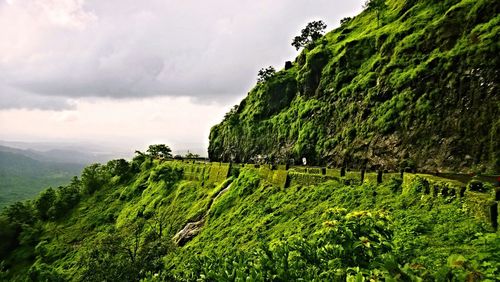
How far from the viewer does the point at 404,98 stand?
142 ft

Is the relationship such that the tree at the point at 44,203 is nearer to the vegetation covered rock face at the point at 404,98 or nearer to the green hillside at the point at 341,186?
the green hillside at the point at 341,186

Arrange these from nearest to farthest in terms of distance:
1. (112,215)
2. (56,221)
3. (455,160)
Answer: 1. (455,160)
2. (112,215)
3. (56,221)

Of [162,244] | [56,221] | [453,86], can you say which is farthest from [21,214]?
[453,86]

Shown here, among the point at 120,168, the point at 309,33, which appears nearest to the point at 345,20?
the point at 309,33

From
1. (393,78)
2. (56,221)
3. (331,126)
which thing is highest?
(393,78)

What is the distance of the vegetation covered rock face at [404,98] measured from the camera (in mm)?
35031

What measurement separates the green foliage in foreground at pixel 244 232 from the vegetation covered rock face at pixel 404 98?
14.7 m

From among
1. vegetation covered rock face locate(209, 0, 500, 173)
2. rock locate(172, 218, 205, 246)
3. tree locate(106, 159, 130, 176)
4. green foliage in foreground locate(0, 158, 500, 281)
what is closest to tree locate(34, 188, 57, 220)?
green foliage in foreground locate(0, 158, 500, 281)

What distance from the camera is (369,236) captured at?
6.77 metres

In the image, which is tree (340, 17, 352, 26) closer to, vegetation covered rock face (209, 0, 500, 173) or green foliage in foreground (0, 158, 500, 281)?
vegetation covered rock face (209, 0, 500, 173)

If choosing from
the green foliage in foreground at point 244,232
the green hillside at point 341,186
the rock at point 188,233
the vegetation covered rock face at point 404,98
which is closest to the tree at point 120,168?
the green foliage in foreground at point 244,232

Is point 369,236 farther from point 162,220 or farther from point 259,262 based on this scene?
point 162,220

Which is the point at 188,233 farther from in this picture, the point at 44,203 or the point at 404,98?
the point at 44,203

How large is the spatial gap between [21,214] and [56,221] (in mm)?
12891
